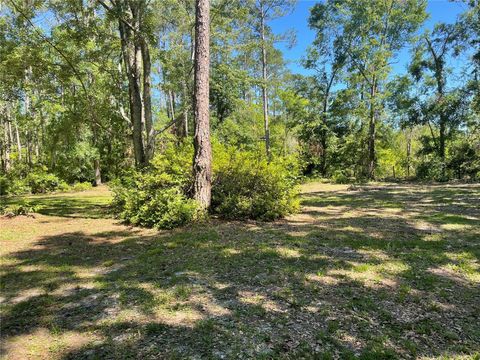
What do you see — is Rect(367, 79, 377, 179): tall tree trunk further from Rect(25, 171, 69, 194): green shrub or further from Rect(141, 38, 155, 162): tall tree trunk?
Rect(25, 171, 69, 194): green shrub

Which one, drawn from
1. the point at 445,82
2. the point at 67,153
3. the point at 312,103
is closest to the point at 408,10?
the point at 445,82

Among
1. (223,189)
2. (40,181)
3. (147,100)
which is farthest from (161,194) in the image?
(40,181)

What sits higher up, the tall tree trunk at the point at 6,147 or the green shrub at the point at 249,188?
the tall tree trunk at the point at 6,147

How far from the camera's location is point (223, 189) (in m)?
7.09

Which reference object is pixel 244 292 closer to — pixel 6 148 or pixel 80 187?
pixel 80 187

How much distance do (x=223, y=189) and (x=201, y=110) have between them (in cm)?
175

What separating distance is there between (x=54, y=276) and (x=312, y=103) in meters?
20.4

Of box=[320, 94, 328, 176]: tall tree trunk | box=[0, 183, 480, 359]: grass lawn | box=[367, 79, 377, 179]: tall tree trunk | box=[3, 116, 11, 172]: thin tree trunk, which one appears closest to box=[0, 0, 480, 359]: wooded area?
box=[0, 183, 480, 359]: grass lawn

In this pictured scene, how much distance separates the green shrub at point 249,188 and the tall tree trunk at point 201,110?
1.63 ft

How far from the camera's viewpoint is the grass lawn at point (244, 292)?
8.02 feet

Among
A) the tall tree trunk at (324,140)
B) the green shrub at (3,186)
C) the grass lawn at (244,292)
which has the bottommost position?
the grass lawn at (244,292)

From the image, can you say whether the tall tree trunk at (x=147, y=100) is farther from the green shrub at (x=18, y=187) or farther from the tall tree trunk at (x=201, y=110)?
the green shrub at (x=18, y=187)

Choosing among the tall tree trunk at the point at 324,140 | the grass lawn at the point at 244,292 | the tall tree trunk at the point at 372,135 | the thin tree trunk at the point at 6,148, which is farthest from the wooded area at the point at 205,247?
the tall tree trunk at the point at 324,140

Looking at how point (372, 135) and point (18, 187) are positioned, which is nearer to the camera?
point (18, 187)
